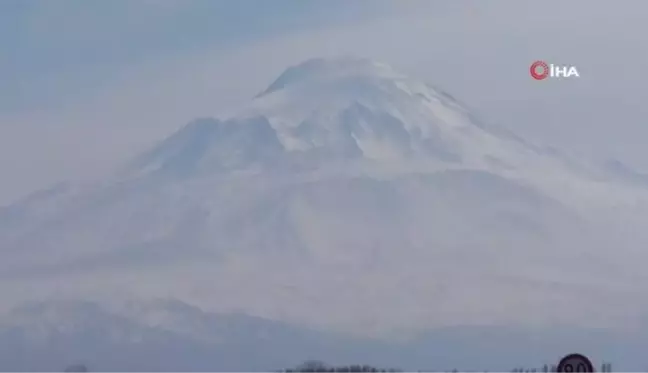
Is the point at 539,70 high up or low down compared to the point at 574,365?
up

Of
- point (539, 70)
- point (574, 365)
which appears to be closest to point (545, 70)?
point (539, 70)

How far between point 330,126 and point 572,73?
92.0 inches

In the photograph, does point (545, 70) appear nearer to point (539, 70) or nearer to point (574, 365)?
point (539, 70)

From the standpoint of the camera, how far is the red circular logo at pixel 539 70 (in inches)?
495

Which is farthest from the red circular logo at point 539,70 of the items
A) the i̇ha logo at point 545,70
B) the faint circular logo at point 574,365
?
the faint circular logo at point 574,365

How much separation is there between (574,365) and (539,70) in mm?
5214

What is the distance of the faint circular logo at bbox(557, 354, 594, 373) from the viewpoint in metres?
7.73

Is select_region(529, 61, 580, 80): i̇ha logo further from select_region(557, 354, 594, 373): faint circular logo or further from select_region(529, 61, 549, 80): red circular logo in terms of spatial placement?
select_region(557, 354, 594, 373): faint circular logo

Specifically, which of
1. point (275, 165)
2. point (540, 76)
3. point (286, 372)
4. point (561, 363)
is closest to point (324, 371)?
point (286, 372)

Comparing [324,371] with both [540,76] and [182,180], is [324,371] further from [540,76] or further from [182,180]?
[540,76]

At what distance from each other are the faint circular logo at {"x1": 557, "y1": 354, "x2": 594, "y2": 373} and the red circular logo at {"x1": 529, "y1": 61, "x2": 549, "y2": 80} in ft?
16.9

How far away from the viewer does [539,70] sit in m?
12.6

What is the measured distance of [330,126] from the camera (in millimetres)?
13633

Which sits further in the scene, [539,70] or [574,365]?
[539,70]
